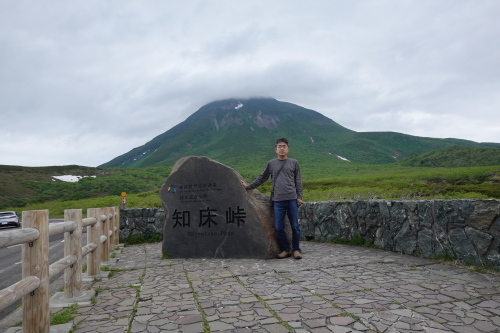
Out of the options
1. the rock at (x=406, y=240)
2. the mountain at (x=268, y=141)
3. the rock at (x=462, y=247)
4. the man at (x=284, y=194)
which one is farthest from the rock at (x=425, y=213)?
the mountain at (x=268, y=141)

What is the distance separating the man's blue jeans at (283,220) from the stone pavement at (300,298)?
560 mm

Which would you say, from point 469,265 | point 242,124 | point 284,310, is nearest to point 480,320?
point 284,310

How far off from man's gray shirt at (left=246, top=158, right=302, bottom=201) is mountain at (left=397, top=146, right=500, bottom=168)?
49554 mm

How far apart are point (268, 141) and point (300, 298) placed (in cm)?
9276

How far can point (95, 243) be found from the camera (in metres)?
5.57

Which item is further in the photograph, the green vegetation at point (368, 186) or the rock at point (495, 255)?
the green vegetation at point (368, 186)

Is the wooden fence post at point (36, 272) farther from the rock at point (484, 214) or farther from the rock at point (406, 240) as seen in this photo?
the rock at point (406, 240)

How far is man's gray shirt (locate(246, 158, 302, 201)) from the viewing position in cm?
645

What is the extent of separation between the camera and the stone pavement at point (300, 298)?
10.5ft

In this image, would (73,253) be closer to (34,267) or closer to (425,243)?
(34,267)

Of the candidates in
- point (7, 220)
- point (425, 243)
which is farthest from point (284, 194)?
point (7, 220)

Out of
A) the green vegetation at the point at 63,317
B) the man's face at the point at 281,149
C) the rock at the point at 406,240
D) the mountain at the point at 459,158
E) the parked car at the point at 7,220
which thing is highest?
the mountain at the point at 459,158

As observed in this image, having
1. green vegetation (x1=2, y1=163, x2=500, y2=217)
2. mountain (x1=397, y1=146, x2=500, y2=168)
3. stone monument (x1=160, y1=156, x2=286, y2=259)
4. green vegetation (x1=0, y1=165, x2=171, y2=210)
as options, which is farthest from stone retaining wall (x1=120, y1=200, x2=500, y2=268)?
mountain (x1=397, y1=146, x2=500, y2=168)

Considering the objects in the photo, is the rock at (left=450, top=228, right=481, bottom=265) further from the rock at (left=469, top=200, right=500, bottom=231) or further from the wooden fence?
the wooden fence
